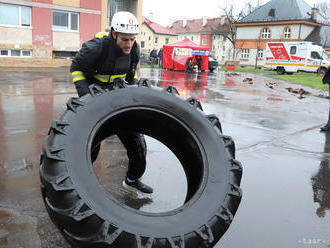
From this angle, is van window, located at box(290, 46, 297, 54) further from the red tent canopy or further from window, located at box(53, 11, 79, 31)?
window, located at box(53, 11, 79, 31)

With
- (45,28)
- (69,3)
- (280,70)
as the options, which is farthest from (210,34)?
(45,28)

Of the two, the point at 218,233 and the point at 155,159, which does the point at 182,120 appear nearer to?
the point at 218,233

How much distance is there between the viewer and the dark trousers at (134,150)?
3463 mm

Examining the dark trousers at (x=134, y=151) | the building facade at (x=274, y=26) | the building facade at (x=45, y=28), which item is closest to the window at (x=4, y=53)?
the building facade at (x=45, y=28)

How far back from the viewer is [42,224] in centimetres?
279

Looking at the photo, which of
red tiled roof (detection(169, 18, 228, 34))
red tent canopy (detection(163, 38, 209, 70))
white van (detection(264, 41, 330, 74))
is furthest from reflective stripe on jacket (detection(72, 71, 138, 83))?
red tiled roof (detection(169, 18, 228, 34))

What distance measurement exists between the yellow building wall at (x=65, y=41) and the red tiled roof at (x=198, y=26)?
155 feet

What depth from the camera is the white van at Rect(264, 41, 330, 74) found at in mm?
29047

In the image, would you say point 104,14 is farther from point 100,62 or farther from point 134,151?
point 134,151

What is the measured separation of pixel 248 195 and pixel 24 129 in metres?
4.02

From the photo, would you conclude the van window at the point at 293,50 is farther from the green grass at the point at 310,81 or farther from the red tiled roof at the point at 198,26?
the red tiled roof at the point at 198,26

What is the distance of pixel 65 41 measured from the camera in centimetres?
2334

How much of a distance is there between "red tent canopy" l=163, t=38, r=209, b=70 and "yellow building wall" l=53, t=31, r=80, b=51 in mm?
6882

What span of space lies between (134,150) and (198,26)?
246 feet
